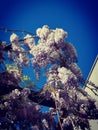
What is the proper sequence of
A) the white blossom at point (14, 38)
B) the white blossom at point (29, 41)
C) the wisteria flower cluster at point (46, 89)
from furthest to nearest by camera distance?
the white blossom at point (29, 41)
the white blossom at point (14, 38)
the wisteria flower cluster at point (46, 89)

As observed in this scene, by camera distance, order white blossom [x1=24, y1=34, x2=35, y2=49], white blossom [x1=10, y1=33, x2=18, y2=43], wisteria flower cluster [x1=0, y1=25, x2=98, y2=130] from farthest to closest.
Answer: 1. white blossom [x1=24, y1=34, x2=35, y2=49]
2. white blossom [x1=10, y1=33, x2=18, y2=43]
3. wisteria flower cluster [x1=0, y1=25, x2=98, y2=130]

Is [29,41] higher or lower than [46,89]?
higher

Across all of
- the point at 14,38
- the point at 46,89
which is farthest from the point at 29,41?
the point at 46,89

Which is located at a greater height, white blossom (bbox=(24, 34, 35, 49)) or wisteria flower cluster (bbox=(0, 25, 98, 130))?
white blossom (bbox=(24, 34, 35, 49))

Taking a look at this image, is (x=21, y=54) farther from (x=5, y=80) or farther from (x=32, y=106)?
(x=32, y=106)

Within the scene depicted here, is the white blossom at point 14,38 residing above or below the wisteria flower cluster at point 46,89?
above

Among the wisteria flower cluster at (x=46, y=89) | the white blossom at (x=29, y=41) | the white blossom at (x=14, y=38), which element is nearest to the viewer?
the wisteria flower cluster at (x=46, y=89)

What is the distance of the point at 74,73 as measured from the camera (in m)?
7.91

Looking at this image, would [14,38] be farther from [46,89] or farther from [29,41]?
[46,89]

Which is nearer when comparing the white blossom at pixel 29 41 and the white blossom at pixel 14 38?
the white blossom at pixel 14 38

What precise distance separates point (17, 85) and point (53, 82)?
4.62 feet

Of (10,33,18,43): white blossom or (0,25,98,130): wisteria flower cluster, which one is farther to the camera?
(10,33,18,43): white blossom

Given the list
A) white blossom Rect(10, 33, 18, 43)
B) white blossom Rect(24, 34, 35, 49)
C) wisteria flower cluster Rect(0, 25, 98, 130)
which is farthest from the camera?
white blossom Rect(24, 34, 35, 49)

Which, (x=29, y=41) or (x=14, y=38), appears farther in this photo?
(x=29, y=41)
